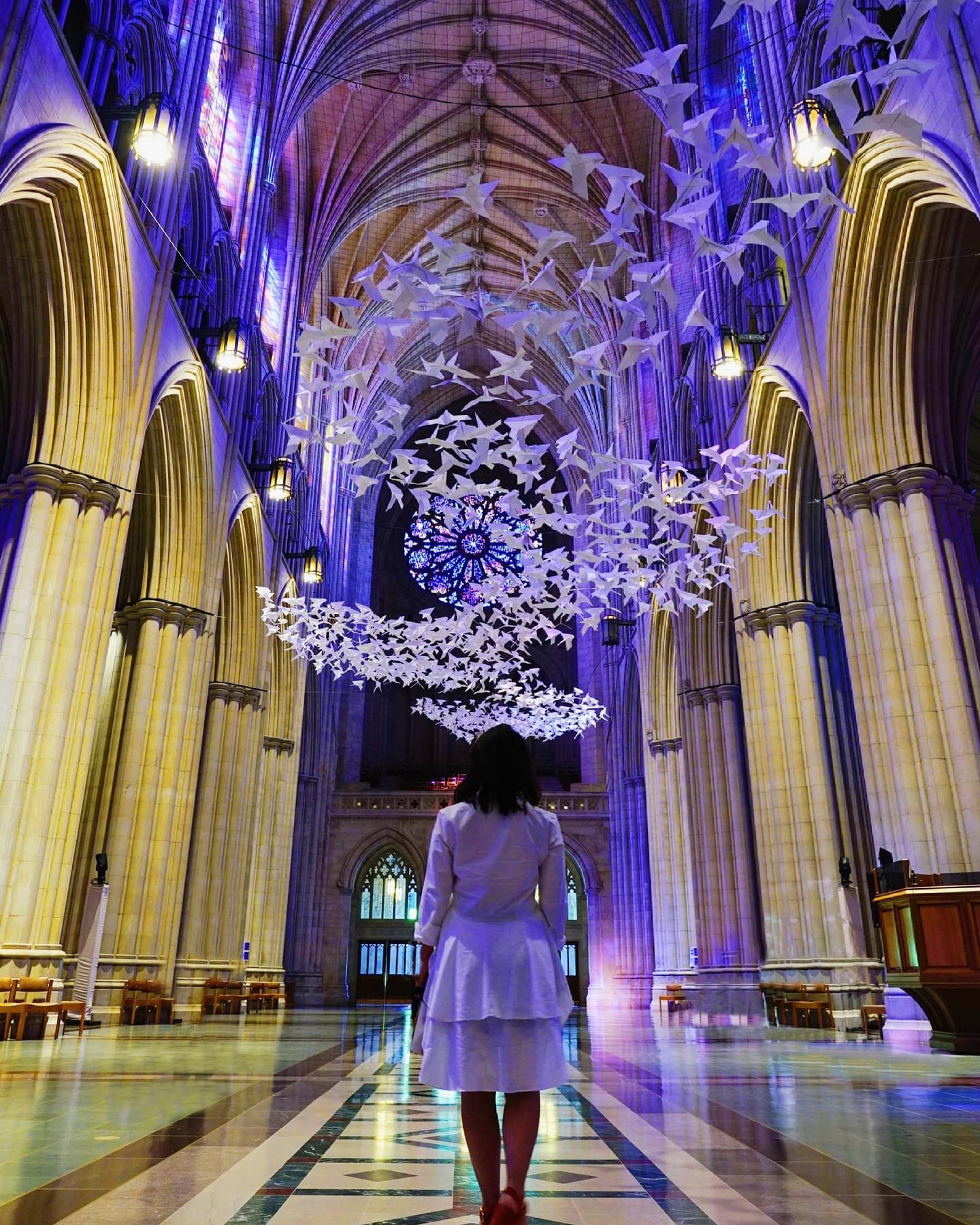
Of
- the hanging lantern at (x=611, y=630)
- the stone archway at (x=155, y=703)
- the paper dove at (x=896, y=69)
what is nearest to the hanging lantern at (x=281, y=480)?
the stone archway at (x=155, y=703)

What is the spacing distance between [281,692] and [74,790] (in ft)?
37.8

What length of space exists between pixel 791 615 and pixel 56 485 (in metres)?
9.24

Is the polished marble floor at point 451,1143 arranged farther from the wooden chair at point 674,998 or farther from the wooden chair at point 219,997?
the wooden chair at point 674,998

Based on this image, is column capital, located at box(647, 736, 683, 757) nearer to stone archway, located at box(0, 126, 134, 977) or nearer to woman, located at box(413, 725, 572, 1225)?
stone archway, located at box(0, 126, 134, 977)

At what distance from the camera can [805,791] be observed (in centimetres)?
1179

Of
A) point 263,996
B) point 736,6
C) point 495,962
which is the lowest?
point 263,996

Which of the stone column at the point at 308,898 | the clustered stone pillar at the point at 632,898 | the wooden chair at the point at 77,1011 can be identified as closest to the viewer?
the wooden chair at the point at 77,1011

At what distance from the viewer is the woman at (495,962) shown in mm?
2191

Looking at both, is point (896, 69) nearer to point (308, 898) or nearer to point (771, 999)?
point (771, 999)

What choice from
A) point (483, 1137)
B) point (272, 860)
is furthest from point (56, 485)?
point (272, 860)

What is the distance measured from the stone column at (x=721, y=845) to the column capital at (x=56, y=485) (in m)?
10.6

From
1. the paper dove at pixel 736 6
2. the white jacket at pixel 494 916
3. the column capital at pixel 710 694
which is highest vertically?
the column capital at pixel 710 694

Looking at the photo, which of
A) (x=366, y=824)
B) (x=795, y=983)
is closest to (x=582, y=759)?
(x=366, y=824)

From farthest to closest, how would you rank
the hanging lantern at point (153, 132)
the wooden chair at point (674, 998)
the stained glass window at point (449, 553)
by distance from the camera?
the stained glass window at point (449, 553) < the wooden chair at point (674, 998) < the hanging lantern at point (153, 132)
